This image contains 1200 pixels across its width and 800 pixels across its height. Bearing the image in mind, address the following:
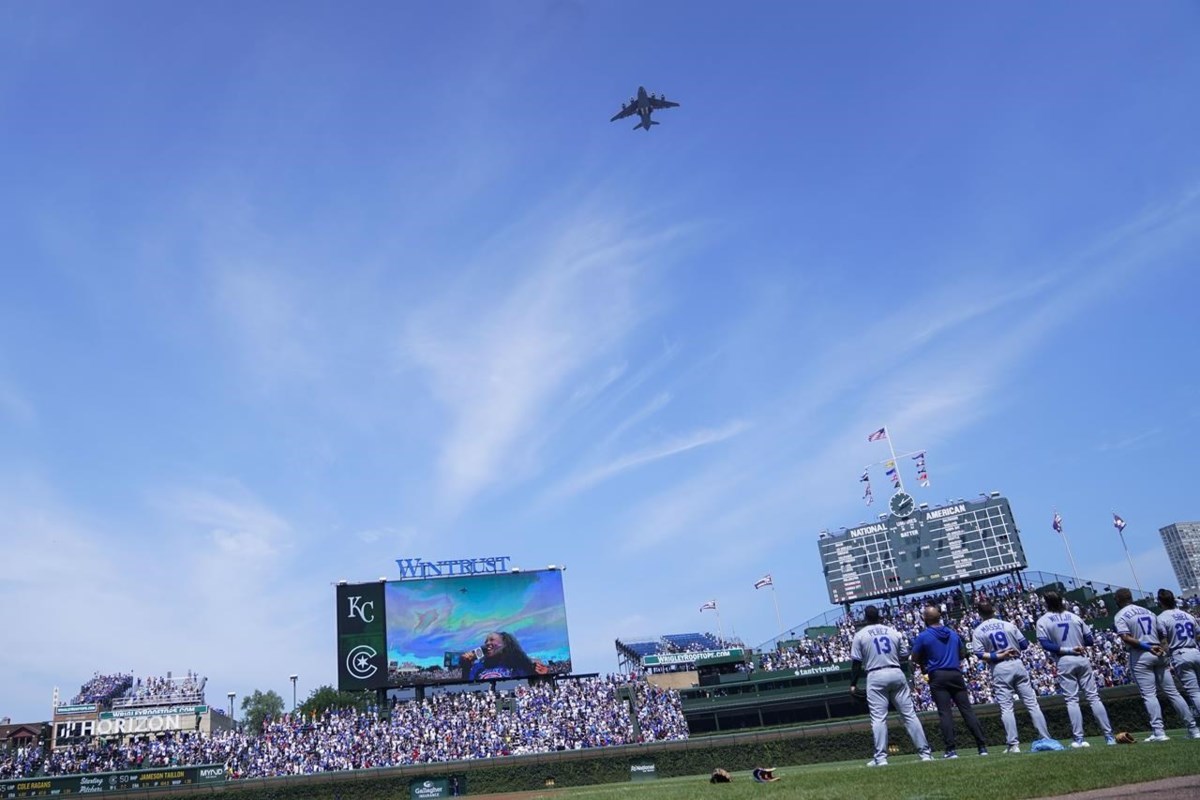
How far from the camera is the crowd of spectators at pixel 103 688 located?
67.8 metres

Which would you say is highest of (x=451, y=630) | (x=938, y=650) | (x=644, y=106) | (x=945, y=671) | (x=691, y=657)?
(x=644, y=106)

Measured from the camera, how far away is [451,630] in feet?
179

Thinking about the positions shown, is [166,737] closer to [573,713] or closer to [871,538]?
[573,713]

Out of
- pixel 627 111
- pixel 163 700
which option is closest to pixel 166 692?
pixel 163 700

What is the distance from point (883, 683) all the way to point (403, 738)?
44.3 metres

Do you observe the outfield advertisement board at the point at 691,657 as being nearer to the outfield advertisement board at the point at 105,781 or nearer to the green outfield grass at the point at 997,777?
the outfield advertisement board at the point at 105,781

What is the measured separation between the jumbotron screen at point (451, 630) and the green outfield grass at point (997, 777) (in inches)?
1774

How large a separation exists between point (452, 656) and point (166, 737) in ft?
65.9

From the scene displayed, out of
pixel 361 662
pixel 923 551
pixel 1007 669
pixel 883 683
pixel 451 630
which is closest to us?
pixel 883 683

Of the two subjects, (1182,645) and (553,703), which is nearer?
(1182,645)

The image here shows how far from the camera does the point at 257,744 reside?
50375 millimetres

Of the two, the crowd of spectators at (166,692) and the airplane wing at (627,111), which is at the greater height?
the airplane wing at (627,111)

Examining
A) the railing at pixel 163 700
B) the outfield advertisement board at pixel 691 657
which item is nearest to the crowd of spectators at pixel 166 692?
the railing at pixel 163 700

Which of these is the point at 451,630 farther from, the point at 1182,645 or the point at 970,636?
the point at 1182,645
